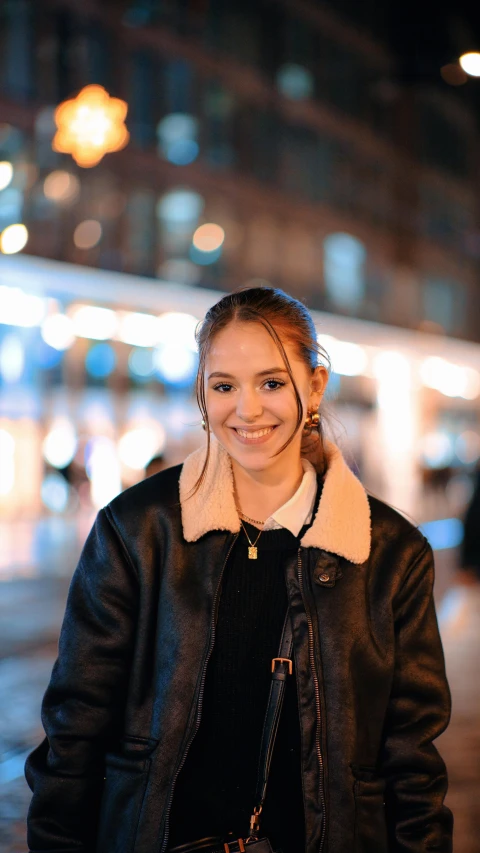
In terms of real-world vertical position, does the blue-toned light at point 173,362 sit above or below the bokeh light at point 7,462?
above

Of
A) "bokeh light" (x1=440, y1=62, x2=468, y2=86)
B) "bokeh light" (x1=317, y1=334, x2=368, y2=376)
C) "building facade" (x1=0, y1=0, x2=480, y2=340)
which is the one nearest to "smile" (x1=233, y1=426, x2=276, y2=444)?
"bokeh light" (x1=440, y1=62, x2=468, y2=86)

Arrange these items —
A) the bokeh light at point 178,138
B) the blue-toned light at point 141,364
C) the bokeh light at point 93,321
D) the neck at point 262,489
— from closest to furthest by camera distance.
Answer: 1. the neck at point 262,489
2. the bokeh light at point 93,321
3. the blue-toned light at point 141,364
4. the bokeh light at point 178,138

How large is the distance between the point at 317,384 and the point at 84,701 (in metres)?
0.94

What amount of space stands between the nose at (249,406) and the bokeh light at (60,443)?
27.2 meters

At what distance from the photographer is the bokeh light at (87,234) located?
101ft

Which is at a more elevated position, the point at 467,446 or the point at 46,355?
the point at 46,355

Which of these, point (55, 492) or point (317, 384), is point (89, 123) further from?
point (55, 492)

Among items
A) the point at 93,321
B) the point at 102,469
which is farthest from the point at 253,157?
the point at 102,469

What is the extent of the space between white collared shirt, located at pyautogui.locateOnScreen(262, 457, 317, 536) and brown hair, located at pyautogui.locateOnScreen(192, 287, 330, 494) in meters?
0.14

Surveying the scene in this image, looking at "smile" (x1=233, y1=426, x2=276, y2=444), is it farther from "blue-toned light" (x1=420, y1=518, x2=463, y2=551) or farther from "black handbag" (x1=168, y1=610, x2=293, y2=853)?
"blue-toned light" (x1=420, y1=518, x2=463, y2=551)

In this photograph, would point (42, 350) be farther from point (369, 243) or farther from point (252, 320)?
point (252, 320)

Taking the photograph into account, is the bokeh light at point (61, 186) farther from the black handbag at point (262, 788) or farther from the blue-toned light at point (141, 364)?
the black handbag at point (262, 788)

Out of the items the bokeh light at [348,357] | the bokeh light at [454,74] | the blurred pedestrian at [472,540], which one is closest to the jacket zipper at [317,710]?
the bokeh light at [454,74]

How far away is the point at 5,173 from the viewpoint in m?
27.5
